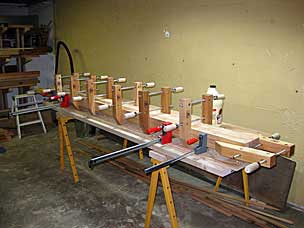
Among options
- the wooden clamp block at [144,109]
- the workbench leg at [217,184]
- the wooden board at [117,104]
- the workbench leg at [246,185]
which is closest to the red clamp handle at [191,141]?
the wooden clamp block at [144,109]

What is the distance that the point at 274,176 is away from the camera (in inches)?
104

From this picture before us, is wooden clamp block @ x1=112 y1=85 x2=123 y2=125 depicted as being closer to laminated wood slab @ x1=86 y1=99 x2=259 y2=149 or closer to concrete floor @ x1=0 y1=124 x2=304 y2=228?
laminated wood slab @ x1=86 y1=99 x2=259 y2=149

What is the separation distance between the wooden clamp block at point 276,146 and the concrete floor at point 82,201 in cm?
96

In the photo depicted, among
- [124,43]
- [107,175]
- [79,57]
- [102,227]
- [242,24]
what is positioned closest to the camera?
[102,227]

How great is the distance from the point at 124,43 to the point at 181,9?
110cm

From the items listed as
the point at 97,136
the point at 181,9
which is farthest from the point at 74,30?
the point at 181,9

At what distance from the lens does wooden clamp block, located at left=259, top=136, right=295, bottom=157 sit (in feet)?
5.58

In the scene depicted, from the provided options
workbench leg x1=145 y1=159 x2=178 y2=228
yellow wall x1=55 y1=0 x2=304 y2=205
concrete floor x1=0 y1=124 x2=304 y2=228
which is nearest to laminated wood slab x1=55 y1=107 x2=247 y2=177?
workbench leg x1=145 y1=159 x2=178 y2=228

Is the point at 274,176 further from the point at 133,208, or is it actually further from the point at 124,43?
the point at 124,43

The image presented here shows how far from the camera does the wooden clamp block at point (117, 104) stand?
227 cm

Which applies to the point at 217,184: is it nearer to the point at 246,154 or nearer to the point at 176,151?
the point at 176,151

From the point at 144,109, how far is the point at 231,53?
1137mm

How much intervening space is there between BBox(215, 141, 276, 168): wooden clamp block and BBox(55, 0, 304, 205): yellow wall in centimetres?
106

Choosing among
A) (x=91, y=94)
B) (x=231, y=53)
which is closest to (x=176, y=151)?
(x=91, y=94)
